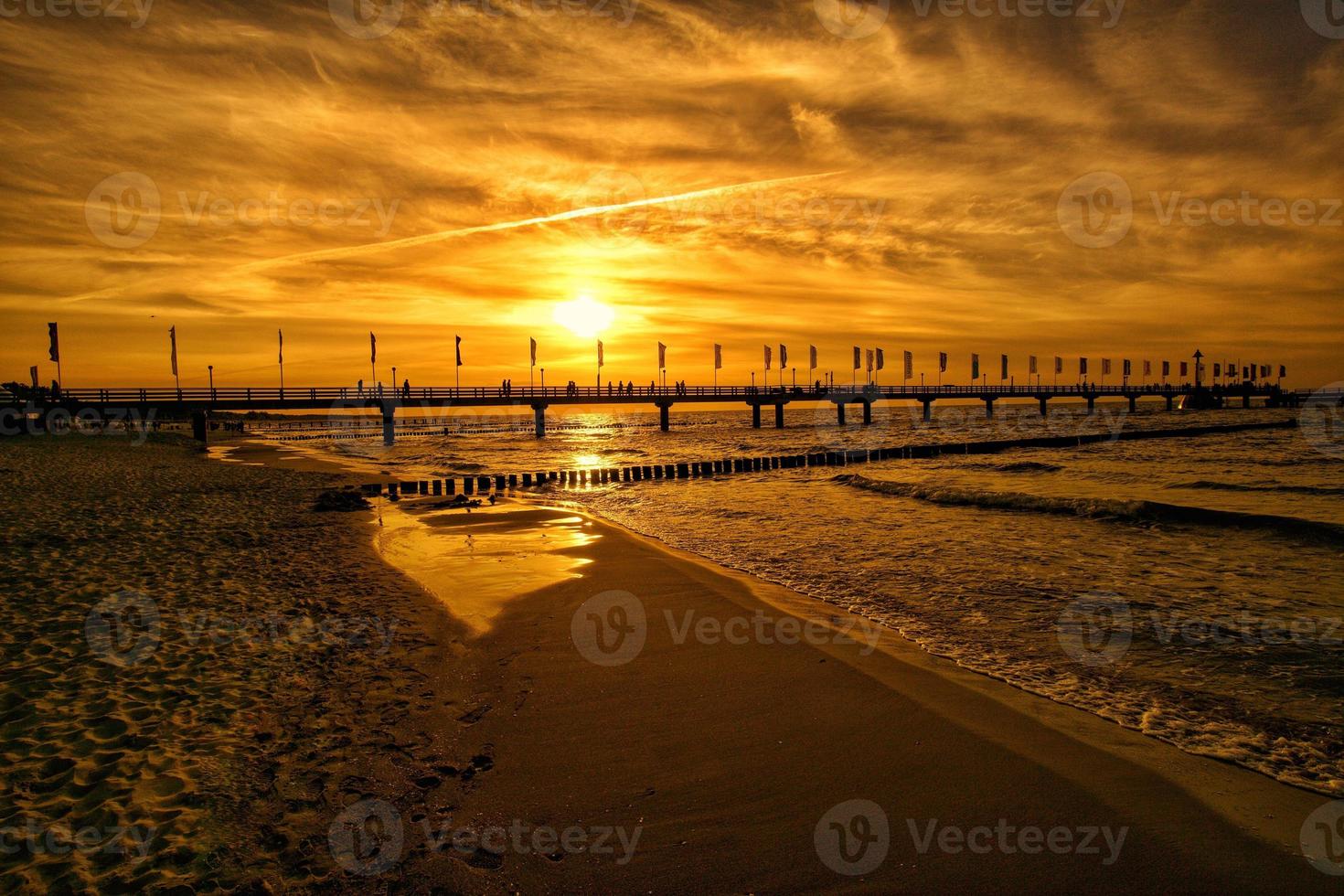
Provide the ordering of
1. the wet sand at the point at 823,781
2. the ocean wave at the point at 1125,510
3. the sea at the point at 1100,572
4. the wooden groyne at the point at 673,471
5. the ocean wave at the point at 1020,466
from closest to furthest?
the wet sand at the point at 823,781
the sea at the point at 1100,572
the ocean wave at the point at 1125,510
the wooden groyne at the point at 673,471
the ocean wave at the point at 1020,466

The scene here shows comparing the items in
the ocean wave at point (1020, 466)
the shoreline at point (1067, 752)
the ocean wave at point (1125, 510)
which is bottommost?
the ocean wave at point (1020, 466)

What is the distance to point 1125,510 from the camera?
18297 millimetres

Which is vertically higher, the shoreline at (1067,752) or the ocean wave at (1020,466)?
the shoreline at (1067,752)

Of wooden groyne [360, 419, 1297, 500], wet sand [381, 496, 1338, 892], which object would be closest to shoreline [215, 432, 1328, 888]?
wet sand [381, 496, 1338, 892]

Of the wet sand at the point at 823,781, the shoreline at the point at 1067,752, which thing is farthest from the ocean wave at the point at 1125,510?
the wet sand at the point at 823,781

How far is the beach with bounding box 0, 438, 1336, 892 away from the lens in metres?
3.93

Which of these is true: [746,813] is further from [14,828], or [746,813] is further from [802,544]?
[802,544]

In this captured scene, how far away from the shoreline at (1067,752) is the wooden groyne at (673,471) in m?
17.8

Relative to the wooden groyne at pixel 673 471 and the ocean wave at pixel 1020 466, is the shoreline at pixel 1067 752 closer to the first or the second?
the wooden groyne at pixel 673 471

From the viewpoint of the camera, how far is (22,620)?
7660 millimetres

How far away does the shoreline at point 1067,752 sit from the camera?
429 centimetres

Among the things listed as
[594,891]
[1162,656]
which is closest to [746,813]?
[594,891]

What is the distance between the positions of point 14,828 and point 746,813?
15.3 feet

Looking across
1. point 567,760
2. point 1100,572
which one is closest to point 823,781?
point 567,760
